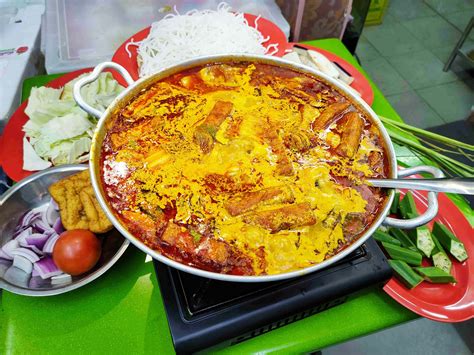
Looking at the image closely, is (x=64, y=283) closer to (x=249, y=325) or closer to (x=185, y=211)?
(x=185, y=211)

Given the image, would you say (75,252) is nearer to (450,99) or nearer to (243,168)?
(243,168)

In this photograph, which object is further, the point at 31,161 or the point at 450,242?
the point at 31,161

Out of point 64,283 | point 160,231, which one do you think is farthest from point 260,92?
point 64,283

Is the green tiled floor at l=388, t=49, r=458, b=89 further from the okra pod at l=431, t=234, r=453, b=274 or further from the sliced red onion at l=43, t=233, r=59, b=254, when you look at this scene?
the sliced red onion at l=43, t=233, r=59, b=254

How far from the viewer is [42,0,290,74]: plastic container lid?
8.70 feet

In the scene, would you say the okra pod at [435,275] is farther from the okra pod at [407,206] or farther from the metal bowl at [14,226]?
the metal bowl at [14,226]

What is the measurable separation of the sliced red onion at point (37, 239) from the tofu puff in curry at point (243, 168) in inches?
23.9

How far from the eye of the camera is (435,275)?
1598mm

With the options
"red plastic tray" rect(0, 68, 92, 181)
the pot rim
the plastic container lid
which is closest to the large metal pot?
the pot rim

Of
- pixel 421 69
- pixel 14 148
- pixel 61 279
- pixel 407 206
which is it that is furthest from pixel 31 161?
pixel 421 69

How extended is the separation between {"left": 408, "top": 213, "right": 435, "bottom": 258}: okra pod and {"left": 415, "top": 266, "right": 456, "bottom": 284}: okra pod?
0.12m

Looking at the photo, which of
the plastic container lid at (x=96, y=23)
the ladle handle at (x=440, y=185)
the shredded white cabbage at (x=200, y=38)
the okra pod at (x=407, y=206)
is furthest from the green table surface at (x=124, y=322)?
the plastic container lid at (x=96, y=23)

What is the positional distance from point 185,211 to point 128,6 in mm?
2498

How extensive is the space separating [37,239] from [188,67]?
3.40 feet
